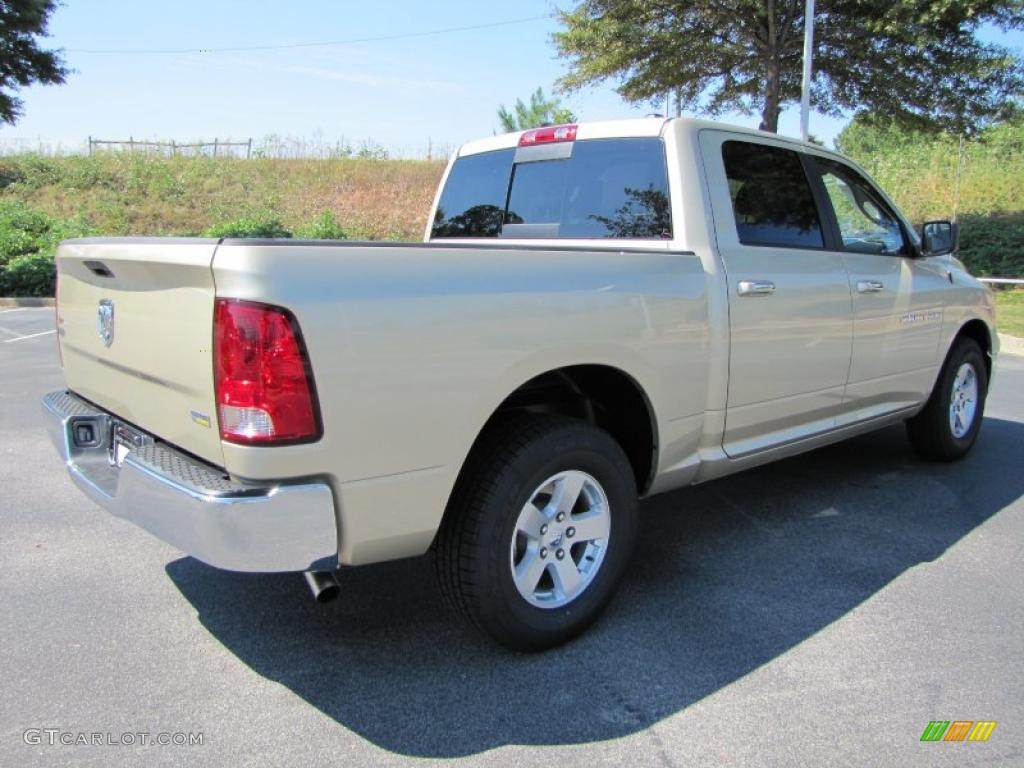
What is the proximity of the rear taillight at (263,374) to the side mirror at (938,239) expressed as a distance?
12.7ft

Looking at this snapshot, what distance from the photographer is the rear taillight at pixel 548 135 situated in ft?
12.4

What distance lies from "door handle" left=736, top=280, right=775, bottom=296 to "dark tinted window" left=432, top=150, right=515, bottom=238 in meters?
1.37

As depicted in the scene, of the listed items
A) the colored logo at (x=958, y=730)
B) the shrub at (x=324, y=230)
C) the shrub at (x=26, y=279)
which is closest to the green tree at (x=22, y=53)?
the shrub at (x=26, y=279)

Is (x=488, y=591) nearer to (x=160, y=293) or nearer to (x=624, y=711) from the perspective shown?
(x=624, y=711)

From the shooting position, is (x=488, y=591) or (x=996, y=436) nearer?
(x=488, y=591)

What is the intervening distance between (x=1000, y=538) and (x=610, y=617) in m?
2.22

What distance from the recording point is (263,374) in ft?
6.79

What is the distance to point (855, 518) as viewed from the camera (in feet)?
13.7

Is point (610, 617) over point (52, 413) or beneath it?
beneath

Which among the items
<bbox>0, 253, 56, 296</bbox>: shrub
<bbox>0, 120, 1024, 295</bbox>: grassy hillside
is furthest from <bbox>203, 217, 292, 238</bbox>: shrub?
<bbox>0, 253, 56, 296</bbox>: shrub

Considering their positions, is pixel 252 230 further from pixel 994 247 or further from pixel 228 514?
pixel 228 514

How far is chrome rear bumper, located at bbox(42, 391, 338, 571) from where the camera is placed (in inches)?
81.7

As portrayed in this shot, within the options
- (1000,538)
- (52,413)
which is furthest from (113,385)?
(1000,538)
